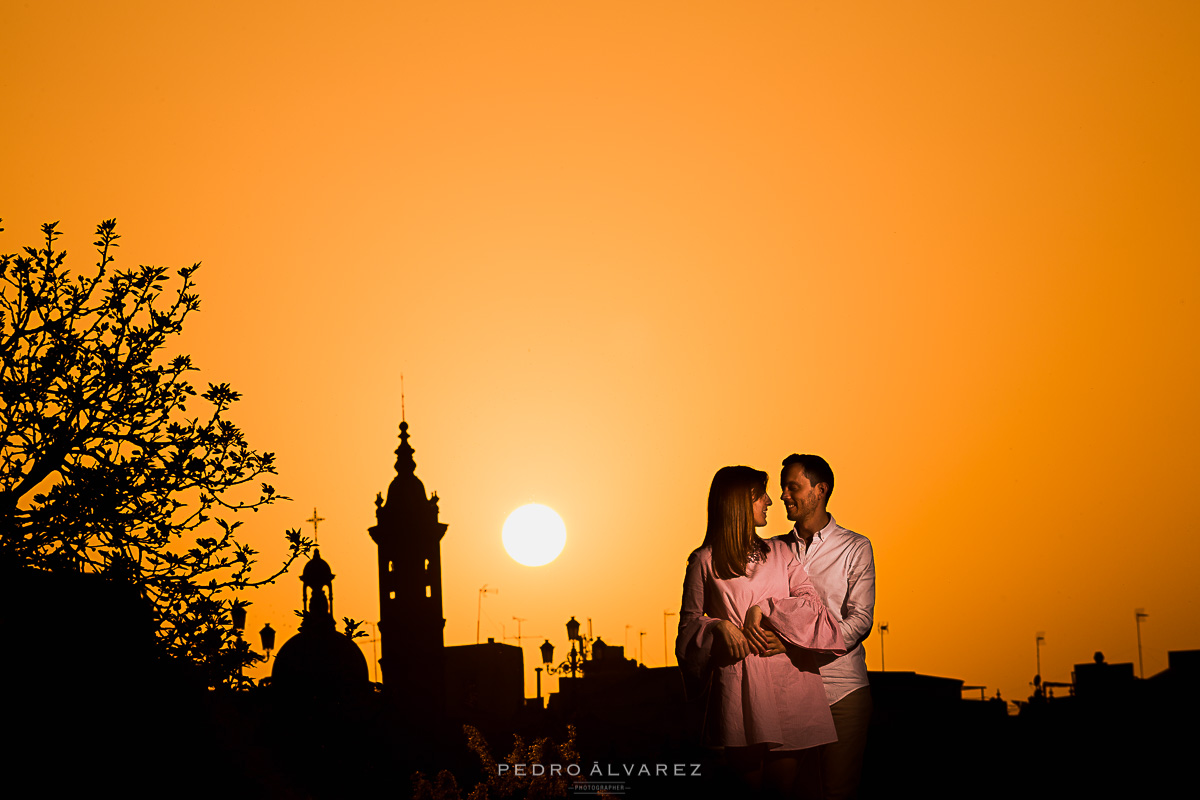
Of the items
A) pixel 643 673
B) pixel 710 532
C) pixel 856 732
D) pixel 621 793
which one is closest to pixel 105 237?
pixel 621 793

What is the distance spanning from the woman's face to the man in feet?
2.11

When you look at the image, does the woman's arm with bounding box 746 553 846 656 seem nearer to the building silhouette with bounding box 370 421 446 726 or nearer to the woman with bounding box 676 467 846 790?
the woman with bounding box 676 467 846 790

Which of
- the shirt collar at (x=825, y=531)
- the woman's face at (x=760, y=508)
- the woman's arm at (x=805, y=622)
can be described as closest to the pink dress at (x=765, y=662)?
the woman's arm at (x=805, y=622)

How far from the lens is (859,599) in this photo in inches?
274

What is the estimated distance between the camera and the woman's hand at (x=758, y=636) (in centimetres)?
650

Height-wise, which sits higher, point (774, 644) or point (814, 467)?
point (814, 467)

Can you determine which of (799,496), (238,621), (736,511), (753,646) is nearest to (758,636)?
(753,646)

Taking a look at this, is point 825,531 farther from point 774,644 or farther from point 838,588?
point 774,644

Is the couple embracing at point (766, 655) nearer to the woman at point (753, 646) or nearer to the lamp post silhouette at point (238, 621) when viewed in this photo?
the woman at point (753, 646)

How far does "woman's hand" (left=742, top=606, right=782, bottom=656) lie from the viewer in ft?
21.3

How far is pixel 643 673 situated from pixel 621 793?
48408mm

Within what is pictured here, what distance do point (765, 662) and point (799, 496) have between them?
44.4 inches

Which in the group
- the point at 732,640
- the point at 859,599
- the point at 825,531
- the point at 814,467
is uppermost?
the point at 814,467

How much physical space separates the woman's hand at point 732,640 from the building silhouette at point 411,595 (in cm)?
6803
